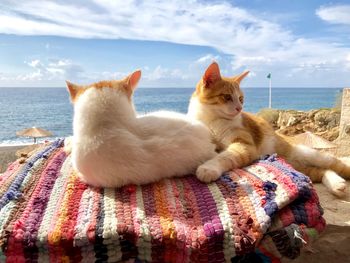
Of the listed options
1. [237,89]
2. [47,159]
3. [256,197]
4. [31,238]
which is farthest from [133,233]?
[237,89]

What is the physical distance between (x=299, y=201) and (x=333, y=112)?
6.06m

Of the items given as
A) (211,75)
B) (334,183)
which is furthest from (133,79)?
(334,183)

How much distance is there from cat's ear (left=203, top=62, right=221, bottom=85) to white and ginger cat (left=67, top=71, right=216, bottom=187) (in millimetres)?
487

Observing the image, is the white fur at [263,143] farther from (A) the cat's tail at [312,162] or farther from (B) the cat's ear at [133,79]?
(B) the cat's ear at [133,79]

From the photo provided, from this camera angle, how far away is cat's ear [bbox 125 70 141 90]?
1079 millimetres

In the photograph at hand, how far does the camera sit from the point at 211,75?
1511 millimetres

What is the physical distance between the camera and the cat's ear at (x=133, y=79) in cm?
108

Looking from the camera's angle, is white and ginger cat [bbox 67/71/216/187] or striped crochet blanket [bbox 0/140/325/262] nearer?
striped crochet blanket [bbox 0/140/325/262]

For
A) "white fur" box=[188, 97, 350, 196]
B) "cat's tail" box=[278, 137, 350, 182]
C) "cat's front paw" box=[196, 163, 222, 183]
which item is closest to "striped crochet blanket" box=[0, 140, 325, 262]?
"cat's front paw" box=[196, 163, 222, 183]

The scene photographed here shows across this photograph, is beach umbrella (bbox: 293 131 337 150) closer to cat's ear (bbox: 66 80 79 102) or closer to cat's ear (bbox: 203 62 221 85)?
cat's ear (bbox: 203 62 221 85)

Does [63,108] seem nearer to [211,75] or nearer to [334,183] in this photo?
[211,75]

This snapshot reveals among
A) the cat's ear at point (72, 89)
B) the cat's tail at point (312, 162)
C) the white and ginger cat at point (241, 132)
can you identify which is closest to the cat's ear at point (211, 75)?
the white and ginger cat at point (241, 132)

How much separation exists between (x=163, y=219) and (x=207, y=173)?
9.6 inches

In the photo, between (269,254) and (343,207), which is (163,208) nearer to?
(269,254)
